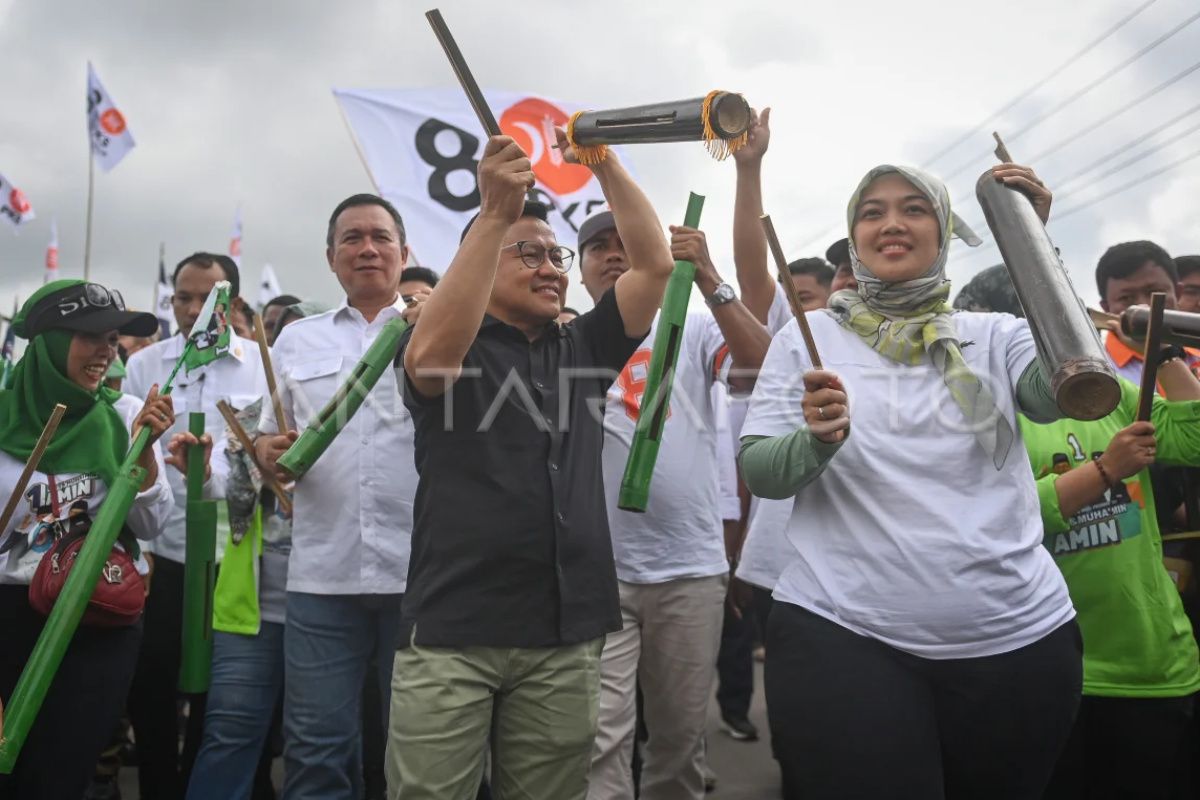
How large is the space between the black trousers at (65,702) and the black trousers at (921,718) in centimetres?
206

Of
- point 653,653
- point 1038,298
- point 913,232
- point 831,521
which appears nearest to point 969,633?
point 831,521

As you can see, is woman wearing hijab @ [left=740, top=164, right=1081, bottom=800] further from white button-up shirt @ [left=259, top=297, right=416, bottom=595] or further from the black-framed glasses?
white button-up shirt @ [left=259, top=297, right=416, bottom=595]

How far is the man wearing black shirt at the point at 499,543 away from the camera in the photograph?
2221mm

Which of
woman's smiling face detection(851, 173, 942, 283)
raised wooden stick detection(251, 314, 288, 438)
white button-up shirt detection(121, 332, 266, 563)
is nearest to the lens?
woman's smiling face detection(851, 173, 942, 283)

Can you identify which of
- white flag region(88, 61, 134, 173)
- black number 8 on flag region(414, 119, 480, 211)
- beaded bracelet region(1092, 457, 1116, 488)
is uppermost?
white flag region(88, 61, 134, 173)

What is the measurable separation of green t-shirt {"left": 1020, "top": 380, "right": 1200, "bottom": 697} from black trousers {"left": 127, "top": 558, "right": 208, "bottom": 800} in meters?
2.96

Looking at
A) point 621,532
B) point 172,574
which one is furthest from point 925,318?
point 172,574

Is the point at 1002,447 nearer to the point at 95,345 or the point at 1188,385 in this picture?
the point at 1188,385

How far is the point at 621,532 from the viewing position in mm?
3451

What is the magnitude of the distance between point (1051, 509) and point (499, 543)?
1625 millimetres

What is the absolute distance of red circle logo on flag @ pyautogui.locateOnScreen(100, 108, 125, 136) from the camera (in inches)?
408

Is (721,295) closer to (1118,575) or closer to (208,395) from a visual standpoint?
(1118,575)

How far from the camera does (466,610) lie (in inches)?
88.1

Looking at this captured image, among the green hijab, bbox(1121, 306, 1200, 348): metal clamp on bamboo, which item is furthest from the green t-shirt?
the green hijab
